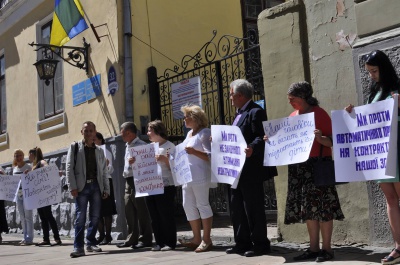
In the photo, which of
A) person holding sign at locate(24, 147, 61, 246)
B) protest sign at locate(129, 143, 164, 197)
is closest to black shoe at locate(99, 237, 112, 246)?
person holding sign at locate(24, 147, 61, 246)

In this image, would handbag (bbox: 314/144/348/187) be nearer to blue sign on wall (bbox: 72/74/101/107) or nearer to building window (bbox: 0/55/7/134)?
blue sign on wall (bbox: 72/74/101/107)

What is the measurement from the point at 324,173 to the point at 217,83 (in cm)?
418

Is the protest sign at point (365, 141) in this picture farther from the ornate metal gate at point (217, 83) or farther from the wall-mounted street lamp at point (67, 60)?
the wall-mounted street lamp at point (67, 60)

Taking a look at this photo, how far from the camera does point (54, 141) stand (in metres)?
12.6

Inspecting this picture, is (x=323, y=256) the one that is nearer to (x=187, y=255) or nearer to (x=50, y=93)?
(x=187, y=255)

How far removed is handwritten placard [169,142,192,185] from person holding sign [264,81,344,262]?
155cm

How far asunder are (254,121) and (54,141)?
7.02m

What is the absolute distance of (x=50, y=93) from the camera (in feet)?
43.3

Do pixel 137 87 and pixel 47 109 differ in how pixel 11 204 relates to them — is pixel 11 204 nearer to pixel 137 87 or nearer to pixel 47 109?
pixel 47 109

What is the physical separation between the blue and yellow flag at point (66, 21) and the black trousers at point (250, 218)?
5712 millimetres

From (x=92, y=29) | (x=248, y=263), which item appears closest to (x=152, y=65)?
(x=92, y=29)

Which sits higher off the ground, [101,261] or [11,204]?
[11,204]

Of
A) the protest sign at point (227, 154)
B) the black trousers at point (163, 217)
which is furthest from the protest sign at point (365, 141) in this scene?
the black trousers at point (163, 217)

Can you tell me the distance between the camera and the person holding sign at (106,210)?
9.20 meters
